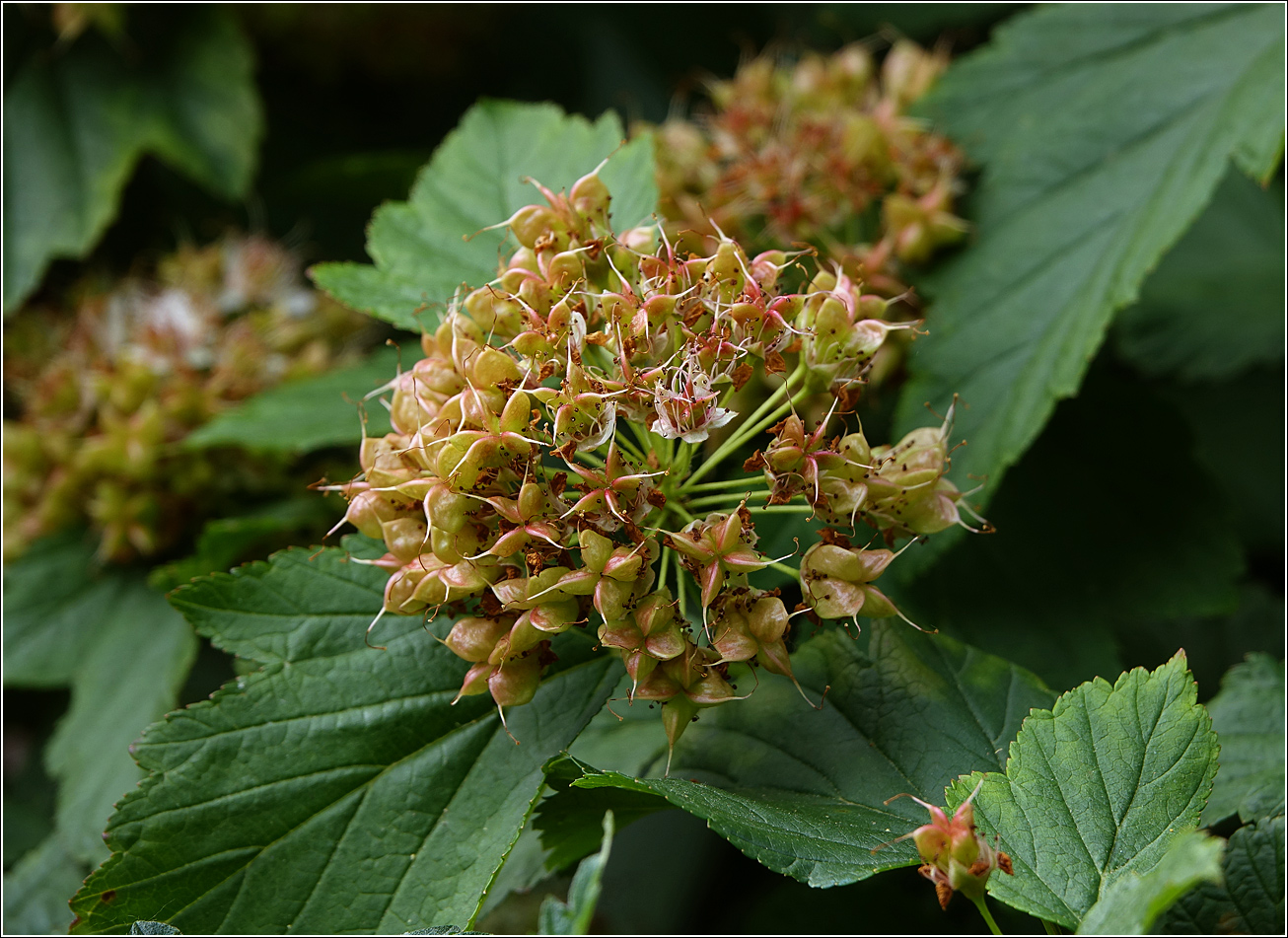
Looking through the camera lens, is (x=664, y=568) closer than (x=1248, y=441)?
Yes

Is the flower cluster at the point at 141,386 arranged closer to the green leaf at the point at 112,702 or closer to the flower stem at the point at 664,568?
the green leaf at the point at 112,702

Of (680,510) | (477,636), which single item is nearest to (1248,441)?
(680,510)

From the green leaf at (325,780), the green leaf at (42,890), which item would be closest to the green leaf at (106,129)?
the green leaf at (42,890)

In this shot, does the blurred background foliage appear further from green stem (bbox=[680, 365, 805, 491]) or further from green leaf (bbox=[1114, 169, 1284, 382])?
green stem (bbox=[680, 365, 805, 491])

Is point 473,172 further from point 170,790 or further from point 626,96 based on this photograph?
point 626,96

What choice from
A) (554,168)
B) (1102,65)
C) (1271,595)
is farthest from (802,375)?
(1271,595)

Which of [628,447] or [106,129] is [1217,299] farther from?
[106,129]
